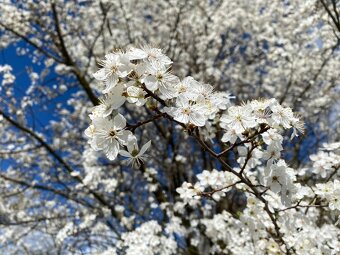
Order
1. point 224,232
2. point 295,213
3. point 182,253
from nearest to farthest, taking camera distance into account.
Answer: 1. point 295,213
2. point 224,232
3. point 182,253

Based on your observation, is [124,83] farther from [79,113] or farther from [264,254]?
[79,113]

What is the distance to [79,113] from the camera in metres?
9.77

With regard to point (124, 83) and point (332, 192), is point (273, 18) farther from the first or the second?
point (124, 83)

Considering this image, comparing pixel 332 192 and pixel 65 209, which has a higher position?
pixel 65 209

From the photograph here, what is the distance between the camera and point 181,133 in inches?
337

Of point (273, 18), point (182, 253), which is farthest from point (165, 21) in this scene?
point (182, 253)

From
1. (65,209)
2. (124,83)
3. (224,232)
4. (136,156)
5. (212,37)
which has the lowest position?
(136,156)

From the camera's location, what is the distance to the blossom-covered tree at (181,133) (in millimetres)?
2088

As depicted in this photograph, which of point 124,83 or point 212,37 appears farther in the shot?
point 212,37

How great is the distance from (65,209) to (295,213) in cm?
617

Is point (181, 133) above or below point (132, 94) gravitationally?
above

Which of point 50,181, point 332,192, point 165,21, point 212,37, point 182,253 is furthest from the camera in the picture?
point 165,21

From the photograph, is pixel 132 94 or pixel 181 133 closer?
pixel 132 94

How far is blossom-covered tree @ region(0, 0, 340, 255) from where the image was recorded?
209 centimetres
